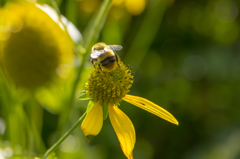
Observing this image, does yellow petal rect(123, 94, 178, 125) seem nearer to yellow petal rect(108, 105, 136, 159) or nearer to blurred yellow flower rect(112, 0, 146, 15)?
yellow petal rect(108, 105, 136, 159)

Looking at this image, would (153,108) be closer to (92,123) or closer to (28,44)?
(92,123)

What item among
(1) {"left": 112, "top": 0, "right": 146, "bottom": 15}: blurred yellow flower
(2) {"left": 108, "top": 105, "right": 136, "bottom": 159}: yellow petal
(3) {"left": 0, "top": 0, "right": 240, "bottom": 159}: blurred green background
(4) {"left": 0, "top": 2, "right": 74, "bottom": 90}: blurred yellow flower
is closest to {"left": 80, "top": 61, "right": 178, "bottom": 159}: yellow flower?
(2) {"left": 108, "top": 105, "right": 136, "bottom": 159}: yellow petal

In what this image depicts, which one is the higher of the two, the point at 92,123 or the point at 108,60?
the point at 108,60

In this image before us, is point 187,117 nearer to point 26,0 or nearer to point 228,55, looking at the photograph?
point 228,55

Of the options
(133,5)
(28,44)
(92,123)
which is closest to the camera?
(92,123)

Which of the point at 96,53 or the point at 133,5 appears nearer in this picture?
the point at 96,53

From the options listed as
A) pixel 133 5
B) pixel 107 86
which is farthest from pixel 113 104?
pixel 133 5

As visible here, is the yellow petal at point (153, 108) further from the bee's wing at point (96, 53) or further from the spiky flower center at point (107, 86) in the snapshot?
the bee's wing at point (96, 53)
